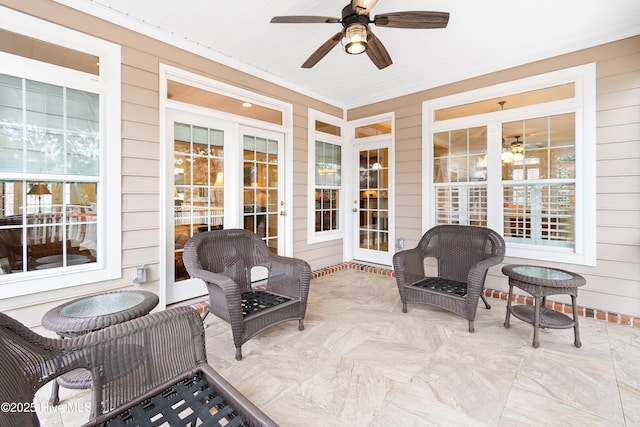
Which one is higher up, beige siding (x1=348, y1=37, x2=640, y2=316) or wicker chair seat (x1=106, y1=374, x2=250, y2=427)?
beige siding (x1=348, y1=37, x2=640, y2=316)

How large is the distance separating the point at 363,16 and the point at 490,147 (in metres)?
2.67

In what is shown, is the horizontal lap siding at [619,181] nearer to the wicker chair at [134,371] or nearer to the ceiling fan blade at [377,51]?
the ceiling fan blade at [377,51]

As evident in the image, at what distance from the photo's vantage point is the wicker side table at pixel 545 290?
8.51 ft

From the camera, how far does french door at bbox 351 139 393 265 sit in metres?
5.10

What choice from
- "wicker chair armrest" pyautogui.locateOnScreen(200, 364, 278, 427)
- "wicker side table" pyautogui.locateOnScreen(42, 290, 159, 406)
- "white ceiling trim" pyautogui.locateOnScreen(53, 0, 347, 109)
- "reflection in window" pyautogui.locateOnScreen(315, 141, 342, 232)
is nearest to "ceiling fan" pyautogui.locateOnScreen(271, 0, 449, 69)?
"white ceiling trim" pyautogui.locateOnScreen(53, 0, 347, 109)

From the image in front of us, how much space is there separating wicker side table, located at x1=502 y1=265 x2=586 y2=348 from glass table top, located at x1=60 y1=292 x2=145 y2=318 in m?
3.18

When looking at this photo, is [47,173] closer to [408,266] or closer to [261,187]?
[261,187]

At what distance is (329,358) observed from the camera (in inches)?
96.0

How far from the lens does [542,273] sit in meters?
2.85

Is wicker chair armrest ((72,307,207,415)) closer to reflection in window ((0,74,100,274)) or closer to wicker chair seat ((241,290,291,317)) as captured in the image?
wicker chair seat ((241,290,291,317))

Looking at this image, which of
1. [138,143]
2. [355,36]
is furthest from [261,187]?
[355,36]

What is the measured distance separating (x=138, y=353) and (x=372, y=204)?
4.38m

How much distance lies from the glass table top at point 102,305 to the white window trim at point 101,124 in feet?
2.61

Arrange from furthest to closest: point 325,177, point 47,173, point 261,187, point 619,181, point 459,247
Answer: point 325,177 → point 261,187 → point 459,247 → point 619,181 → point 47,173
